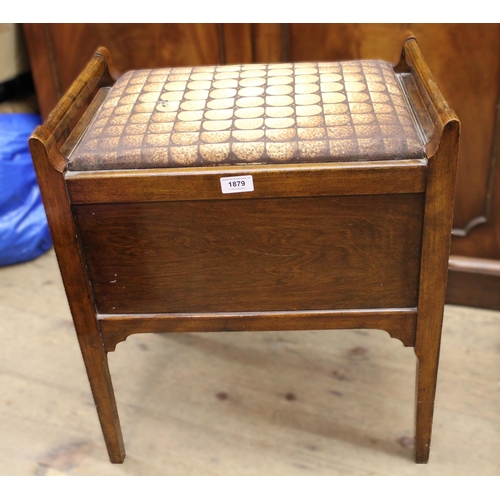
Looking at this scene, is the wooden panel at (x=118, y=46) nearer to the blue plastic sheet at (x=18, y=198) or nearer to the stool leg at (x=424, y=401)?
the blue plastic sheet at (x=18, y=198)

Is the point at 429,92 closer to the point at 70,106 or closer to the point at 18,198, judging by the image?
the point at 70,106

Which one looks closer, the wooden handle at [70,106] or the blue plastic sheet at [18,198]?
the wooden handle at [70,106]

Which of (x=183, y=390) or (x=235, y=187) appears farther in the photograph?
(x=183, y=390)

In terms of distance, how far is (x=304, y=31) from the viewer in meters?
1.50

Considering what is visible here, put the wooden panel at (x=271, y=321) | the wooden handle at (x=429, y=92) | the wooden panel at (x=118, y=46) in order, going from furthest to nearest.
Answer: the wooden panel at (x=118, y=46), the wooden panel at (x=271, y=321), the wooden handle at (x=429, y=92)

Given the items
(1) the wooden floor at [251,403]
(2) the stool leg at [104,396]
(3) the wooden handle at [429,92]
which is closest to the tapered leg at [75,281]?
(2) the stool leg at [104,396]

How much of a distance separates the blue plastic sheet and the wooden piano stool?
0.73 meters

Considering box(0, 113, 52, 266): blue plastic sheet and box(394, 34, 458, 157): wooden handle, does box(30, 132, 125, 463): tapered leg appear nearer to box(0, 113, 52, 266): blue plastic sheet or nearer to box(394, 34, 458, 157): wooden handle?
box(394, 34, 458, 157): wooden handle

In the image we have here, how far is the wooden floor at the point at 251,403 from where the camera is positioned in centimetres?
127

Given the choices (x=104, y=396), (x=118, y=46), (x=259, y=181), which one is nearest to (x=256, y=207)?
(x=259, y=181)

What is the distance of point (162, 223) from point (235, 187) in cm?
13
